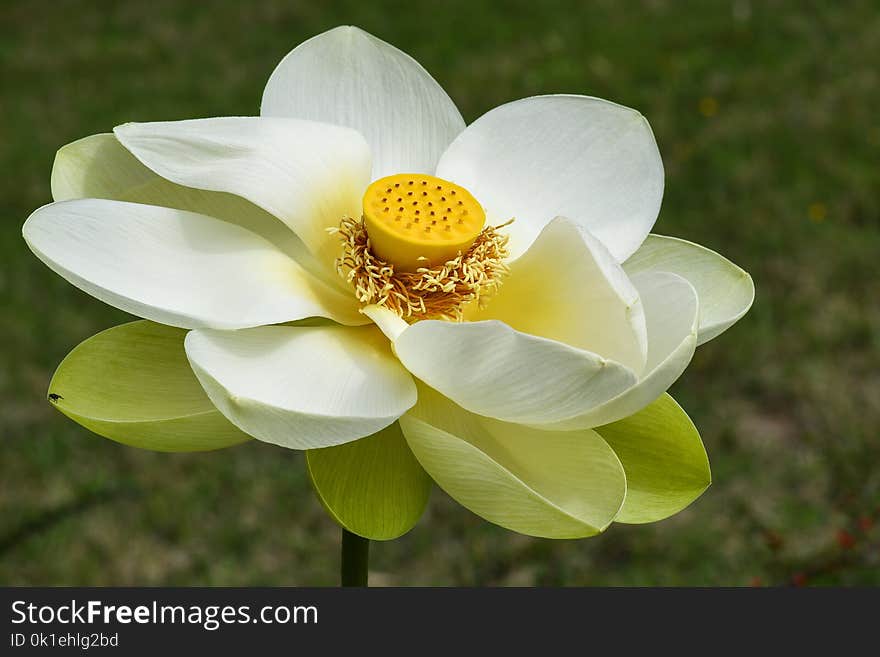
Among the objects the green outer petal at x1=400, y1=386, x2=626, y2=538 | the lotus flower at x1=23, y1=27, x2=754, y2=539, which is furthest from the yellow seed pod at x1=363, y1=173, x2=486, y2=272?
the green outer petal at x1=400, y1=386, x2=626, y2=538

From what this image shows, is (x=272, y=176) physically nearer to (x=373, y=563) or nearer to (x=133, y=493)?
(x=373, y=563)

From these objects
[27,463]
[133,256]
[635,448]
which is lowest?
[27,463]

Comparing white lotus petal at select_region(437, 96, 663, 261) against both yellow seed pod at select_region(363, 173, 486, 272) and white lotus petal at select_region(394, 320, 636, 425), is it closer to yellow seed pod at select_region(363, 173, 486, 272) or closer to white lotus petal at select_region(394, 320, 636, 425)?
yellow seed pod at select_region(363, 173, 486, 272)

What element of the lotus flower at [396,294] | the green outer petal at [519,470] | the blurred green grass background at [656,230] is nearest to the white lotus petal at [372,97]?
the lotus flower at [396,294]

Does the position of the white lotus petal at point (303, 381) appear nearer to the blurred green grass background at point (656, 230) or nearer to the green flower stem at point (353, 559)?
the green flower stem at point (353, 559)

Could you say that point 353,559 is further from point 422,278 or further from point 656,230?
point 656,230

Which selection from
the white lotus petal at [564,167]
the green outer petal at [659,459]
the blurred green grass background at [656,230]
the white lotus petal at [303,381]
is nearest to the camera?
the white lotus petal at [303,381]

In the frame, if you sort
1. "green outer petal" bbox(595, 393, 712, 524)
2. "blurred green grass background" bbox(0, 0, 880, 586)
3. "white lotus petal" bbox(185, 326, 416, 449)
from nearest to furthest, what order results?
"white lotus petal" bbox(185, 326, 416, 449) → "green outer petal" bbox(595, 393, 712, 524) → "blurred green grass background" bbox(0, 0, 880, 586)

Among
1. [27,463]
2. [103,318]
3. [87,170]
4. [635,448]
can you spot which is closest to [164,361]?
[87,170]
